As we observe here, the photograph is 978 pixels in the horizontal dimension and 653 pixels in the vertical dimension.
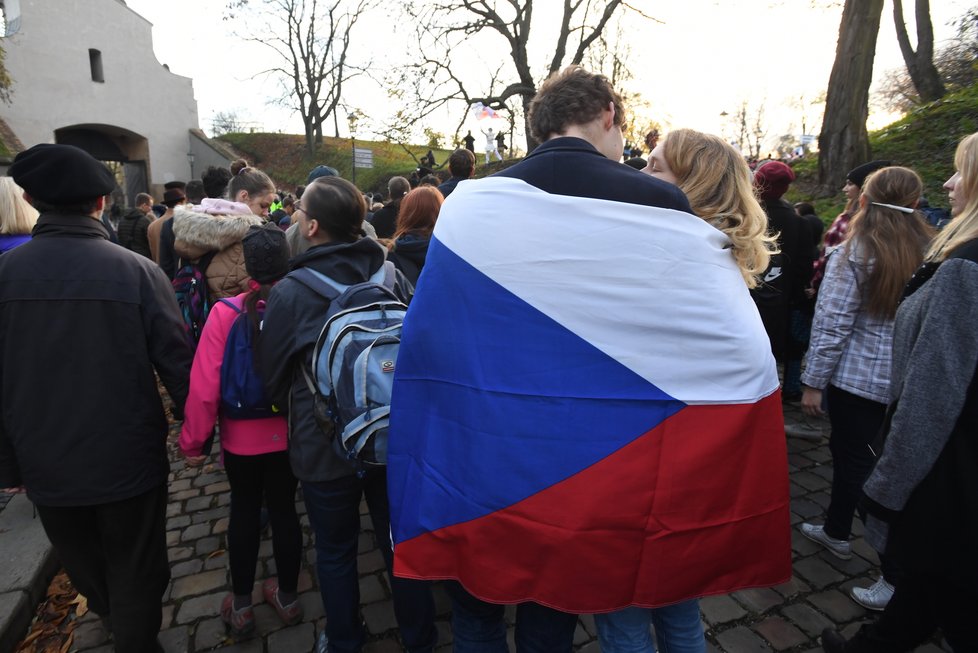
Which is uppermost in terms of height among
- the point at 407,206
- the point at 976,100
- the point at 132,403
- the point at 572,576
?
the point at 976,100

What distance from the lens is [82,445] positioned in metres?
2.21

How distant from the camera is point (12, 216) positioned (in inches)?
117

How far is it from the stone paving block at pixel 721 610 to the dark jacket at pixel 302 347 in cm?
201

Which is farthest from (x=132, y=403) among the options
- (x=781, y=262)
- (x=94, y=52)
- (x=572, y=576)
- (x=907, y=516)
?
(x=94, y=52)

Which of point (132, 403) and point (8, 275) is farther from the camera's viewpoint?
point (132, 403)

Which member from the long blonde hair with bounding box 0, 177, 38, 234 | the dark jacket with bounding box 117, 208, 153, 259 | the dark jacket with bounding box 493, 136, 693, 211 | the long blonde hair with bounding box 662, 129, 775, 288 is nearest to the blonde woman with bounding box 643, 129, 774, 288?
the long blonde hair with bounding box 662, 129, 775, 288

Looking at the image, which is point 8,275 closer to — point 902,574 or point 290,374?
point 290,374

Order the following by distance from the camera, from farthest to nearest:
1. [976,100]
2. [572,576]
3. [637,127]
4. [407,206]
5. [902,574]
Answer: [637,127], [976,100], [407,206], [902,574], [572,576]

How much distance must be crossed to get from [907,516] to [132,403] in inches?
111

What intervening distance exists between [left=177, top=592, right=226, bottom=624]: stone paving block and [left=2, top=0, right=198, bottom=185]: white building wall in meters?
30.3

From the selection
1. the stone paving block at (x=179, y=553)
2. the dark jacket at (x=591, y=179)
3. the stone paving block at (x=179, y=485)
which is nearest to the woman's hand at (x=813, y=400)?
the dark jacket at (x=591, y=179)

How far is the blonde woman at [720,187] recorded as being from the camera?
1838 millimetres

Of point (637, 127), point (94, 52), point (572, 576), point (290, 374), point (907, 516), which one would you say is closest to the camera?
point (572, 576)

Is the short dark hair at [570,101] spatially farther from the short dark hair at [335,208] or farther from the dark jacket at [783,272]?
the dark jacket at [783,272]
